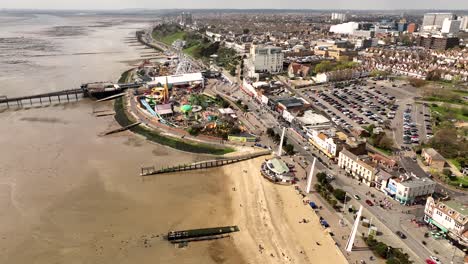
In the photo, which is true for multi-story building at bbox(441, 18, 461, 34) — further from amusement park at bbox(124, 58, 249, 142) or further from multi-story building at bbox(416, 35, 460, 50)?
amusement park at bbox(124, 58, 249, 142)

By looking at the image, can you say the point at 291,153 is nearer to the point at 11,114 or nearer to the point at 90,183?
the point at 90,183

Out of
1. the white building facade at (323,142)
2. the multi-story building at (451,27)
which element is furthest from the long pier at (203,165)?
the multi-story building at (451,27)

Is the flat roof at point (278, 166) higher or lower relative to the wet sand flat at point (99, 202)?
higher

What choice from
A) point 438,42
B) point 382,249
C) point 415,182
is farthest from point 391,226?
point 438,42

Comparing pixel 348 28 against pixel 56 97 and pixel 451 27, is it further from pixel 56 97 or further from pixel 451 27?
pixel 56 97

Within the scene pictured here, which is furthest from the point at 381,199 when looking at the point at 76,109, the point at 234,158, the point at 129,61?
the point at 129,61

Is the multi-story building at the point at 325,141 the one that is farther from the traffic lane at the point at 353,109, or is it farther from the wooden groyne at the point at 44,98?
the wooden groyne at the point at 44,98
